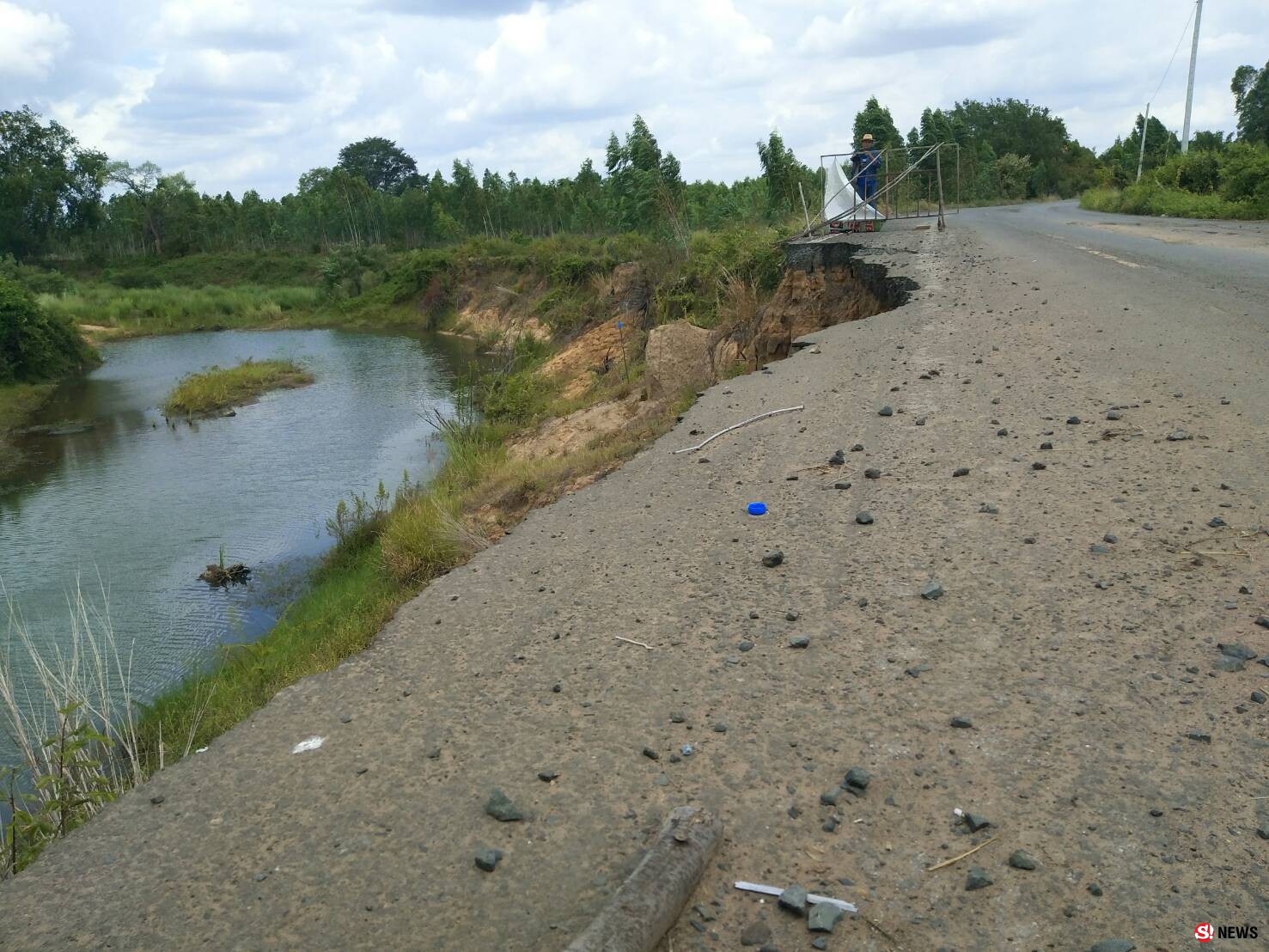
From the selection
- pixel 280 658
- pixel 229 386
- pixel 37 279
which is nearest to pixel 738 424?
pixel 280 658

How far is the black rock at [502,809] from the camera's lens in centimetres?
334

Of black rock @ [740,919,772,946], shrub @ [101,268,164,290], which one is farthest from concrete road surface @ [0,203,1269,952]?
shrub @ [101,268,164,290]

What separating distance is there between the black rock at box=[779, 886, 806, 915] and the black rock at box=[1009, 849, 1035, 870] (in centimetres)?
62

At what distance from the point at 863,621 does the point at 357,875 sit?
2.42 meters

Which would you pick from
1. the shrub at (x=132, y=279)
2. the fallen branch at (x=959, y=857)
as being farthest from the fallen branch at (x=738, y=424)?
the shrub at (x=132, y=279)

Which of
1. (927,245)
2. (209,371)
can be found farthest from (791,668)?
(209,371)

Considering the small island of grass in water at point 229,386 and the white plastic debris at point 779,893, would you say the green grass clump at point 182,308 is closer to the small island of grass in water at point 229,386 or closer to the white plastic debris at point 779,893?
the small island of grass in water at point 229,386

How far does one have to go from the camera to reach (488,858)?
3.12 metres

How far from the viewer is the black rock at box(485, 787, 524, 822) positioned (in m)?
3.34

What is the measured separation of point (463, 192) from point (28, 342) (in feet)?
136

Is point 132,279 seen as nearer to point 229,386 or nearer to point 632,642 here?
point 229,386

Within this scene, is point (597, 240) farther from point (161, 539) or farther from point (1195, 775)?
point (1195, 775)

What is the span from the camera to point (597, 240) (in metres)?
49.1

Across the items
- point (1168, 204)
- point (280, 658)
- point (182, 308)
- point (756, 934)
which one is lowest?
point (280, 658)
